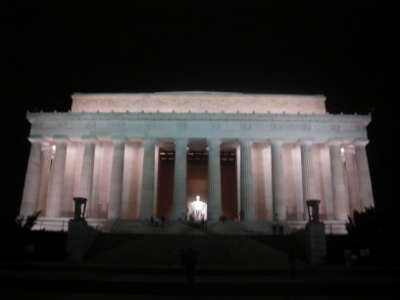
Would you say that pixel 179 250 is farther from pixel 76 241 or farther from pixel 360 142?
pixel 360 142

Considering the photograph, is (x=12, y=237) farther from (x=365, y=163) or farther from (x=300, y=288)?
(x=365, y=163)

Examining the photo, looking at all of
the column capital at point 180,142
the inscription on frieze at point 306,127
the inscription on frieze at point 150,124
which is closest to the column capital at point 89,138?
the inscription on frieze at point 150,124

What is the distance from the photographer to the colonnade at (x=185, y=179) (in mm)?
43438

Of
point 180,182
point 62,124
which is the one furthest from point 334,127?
point 62,124

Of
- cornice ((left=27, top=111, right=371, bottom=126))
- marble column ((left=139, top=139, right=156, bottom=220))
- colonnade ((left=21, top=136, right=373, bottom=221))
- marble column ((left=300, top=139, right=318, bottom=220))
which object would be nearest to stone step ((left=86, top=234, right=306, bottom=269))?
marble column ((left=139, top=139, right=156, bottom=220))

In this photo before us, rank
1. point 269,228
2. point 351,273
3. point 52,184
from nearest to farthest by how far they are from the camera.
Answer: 1. point 351,273
2. point 269,228
3. point 52,184

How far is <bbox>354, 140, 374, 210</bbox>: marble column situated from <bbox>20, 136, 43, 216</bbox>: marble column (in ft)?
115

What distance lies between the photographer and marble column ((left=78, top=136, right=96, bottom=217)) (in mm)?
43906

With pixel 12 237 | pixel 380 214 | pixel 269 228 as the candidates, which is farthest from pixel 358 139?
pixel 12 237

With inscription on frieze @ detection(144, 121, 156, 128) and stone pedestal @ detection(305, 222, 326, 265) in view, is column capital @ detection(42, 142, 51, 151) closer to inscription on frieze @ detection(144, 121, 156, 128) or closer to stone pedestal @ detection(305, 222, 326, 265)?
inscription on frieze @ detection(144, 121, 156, 128)

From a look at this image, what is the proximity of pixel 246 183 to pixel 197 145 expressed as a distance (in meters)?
8.42

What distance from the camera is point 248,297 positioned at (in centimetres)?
1600

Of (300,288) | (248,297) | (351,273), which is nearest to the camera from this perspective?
(248,297)

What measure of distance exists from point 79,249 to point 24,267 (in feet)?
18.6
